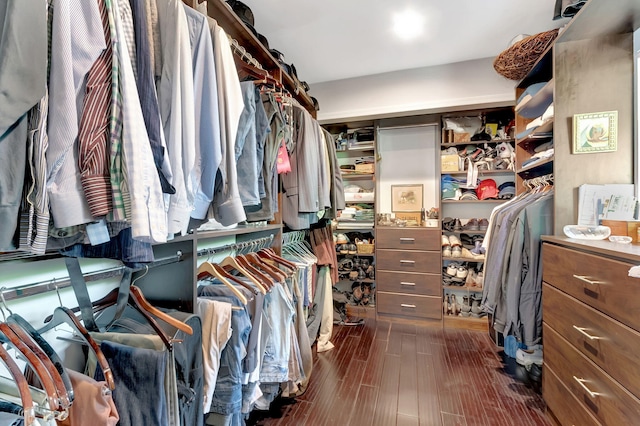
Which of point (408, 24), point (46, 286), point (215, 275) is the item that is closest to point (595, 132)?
point (408, 24)

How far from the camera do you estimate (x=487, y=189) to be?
273 centimetres

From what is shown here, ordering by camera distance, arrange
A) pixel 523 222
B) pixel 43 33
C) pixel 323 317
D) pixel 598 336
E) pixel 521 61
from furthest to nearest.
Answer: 1. pixel 323 317
2. pixel 521 61
3. pixel 523 222
4. pixel 598 336
5. pixel 43 33

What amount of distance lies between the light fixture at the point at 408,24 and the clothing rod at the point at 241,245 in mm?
1720

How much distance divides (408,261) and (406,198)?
719 millimetres

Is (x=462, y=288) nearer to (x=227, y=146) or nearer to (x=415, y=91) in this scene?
(x=415, y=91)

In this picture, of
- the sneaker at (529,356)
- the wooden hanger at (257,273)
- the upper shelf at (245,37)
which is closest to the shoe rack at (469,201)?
the sneaker at (529,356)

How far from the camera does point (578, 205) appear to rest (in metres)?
1.52

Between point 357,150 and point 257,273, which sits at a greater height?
point 357,150

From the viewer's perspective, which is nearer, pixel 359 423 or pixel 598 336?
pixel 598 336

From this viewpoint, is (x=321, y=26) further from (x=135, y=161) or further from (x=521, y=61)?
(x=135, y=161)

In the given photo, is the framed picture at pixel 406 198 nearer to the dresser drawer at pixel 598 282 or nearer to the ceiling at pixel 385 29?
the ceiling at pixel 385 29

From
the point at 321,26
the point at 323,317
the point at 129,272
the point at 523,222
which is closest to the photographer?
the point at 129,272

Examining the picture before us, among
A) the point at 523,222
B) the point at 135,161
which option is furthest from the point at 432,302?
the point at 135,161

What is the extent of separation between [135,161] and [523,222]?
1986 mm
